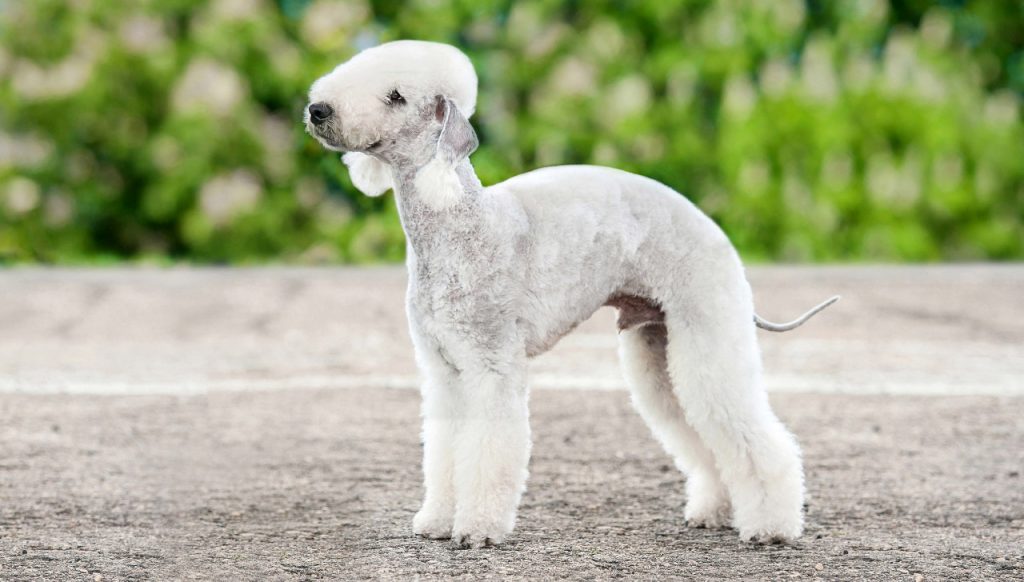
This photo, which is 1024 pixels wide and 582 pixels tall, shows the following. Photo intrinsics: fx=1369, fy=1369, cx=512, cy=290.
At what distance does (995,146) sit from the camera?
14.4 metres

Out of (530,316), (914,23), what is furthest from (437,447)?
(914,23)

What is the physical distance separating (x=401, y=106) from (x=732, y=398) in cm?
136

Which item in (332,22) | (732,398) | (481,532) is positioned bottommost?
(481,532)

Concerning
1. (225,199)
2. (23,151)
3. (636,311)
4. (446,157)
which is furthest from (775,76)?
(446,157)

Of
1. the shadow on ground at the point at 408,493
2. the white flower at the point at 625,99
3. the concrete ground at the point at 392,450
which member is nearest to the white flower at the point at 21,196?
the concrete ground at the point at 392,450

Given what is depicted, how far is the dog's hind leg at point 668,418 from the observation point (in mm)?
4527

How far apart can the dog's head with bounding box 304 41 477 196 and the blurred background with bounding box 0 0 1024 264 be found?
982cm

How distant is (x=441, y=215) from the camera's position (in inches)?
161

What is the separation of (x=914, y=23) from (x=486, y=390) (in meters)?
13.3

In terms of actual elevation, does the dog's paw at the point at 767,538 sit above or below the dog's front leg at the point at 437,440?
below

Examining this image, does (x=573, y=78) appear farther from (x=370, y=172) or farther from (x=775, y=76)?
(x=370, y=172)

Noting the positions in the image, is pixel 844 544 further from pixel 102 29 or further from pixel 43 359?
pixel 102 29

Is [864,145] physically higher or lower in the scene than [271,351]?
higher

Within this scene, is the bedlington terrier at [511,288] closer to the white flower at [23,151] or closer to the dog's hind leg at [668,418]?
the dog's hind leg at [668,418]
